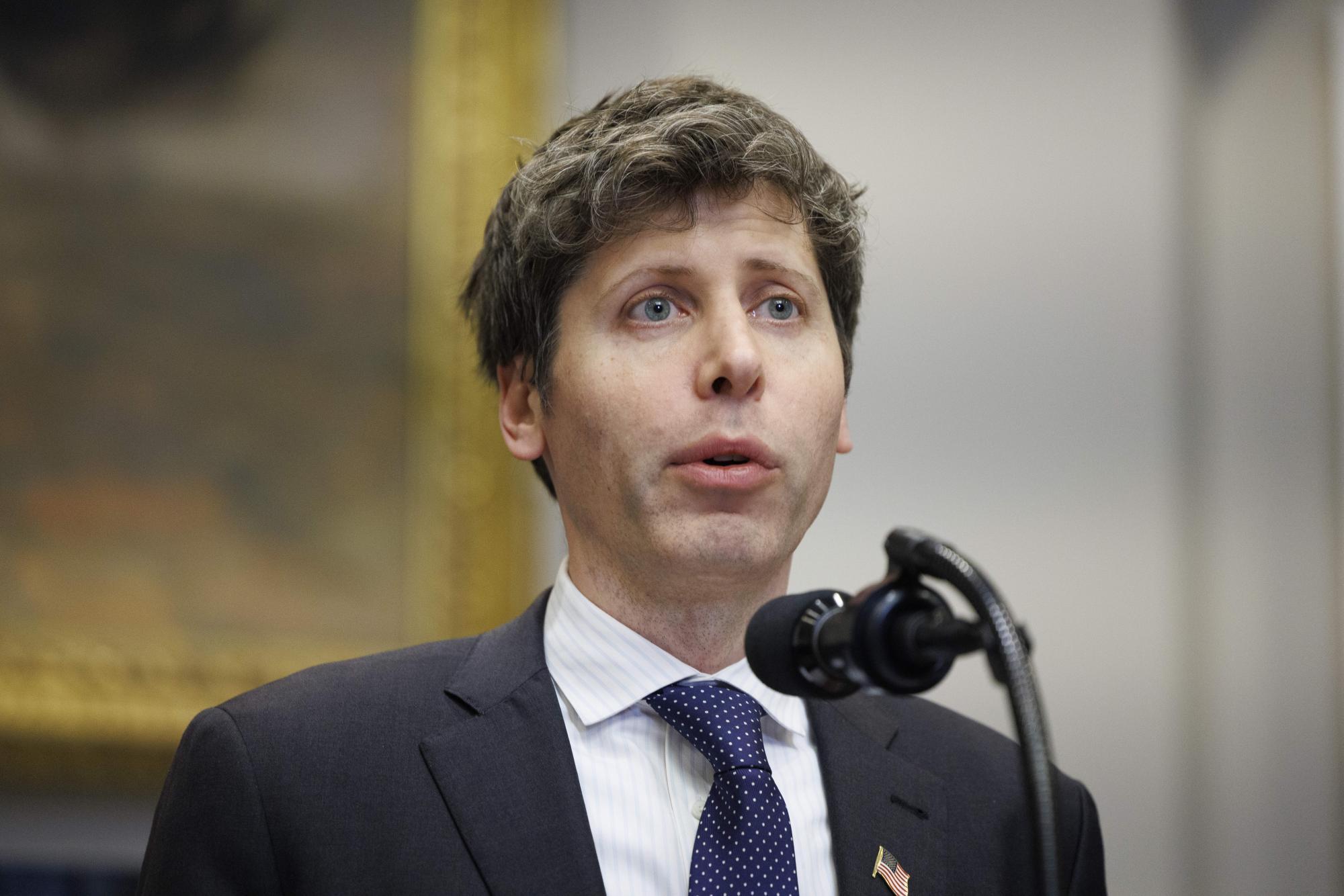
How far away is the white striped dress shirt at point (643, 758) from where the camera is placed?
1.51 meters

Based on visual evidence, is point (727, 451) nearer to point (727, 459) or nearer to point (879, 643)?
point (727, 459)

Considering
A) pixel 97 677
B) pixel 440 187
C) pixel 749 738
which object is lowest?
pixel 97 677

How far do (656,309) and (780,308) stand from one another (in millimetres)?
182

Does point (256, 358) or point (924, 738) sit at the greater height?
point (256, 358)

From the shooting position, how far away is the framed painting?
3002 mm

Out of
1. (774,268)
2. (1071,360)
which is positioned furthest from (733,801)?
(1071,360)

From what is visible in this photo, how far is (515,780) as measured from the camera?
1.52 meters

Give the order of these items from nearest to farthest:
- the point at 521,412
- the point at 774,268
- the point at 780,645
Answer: the point at 780,645, the point at 774,268, the point at 521,412

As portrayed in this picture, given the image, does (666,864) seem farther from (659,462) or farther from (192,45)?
(192,45)

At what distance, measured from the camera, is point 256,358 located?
306 centimetres

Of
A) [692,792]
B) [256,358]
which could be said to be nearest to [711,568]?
[692,792]

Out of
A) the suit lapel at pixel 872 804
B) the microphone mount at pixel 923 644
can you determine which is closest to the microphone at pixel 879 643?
the microphone mount at pixel 923 644

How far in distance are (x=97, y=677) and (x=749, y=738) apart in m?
2.03

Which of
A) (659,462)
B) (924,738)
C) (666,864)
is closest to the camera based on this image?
(666,864)
